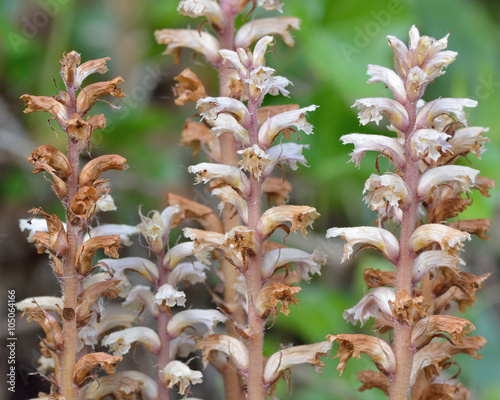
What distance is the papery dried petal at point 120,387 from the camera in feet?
4.68

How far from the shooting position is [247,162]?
4.11 feet

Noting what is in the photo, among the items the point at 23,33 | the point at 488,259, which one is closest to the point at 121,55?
the point at 23,33

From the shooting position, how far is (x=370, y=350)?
51.1 inches

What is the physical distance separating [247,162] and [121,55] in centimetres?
217

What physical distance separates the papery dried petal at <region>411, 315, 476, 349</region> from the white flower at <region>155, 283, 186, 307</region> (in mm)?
438

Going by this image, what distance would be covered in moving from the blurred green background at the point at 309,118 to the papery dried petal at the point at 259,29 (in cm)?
73

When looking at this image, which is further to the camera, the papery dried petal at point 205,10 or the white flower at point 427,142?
the papery dried petal at point 205,10

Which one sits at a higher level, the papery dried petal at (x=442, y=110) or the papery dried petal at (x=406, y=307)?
the papery dried petal at (x=442, y=110)

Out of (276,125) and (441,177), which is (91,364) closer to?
(276,125)

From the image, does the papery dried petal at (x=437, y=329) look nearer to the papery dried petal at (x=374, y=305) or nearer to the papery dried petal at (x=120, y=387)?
the papery dried petal at (x=374, y=305)

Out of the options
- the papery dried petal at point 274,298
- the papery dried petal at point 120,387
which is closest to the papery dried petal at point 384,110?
the papery dried petal at point 274,298

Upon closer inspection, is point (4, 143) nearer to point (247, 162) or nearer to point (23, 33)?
point (23, 33)

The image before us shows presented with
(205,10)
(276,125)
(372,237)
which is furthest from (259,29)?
(372,237)

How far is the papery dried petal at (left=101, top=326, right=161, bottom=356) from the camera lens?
4.69 ft
